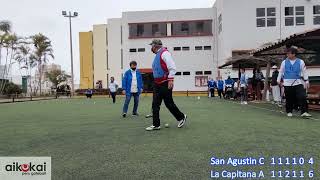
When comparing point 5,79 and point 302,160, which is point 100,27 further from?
point 302,160

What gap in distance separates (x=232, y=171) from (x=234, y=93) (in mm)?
23798

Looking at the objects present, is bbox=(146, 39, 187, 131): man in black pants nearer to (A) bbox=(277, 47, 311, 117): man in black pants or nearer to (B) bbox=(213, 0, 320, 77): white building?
(A) bbox=(277, 47, 311, 117): man in black pants

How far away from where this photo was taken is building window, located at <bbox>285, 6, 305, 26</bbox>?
4412cm

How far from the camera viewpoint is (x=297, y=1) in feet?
144

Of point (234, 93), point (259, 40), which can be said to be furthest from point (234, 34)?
point (234, 93)

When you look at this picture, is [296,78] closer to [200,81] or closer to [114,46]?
[200,81]

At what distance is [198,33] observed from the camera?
179 ft

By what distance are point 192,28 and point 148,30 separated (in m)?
5.18

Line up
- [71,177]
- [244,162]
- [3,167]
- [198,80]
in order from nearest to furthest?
[3,167], [71,177], [244,162], [198,80]

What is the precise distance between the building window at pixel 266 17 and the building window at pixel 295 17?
4.15 ft

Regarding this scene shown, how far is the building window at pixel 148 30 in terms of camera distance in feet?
181

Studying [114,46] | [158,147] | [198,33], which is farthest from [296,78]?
[114,46]

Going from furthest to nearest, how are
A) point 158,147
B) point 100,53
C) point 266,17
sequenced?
point 100,53 → point 266,17 → point 158,147

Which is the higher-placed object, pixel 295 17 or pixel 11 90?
pixel 295 17
